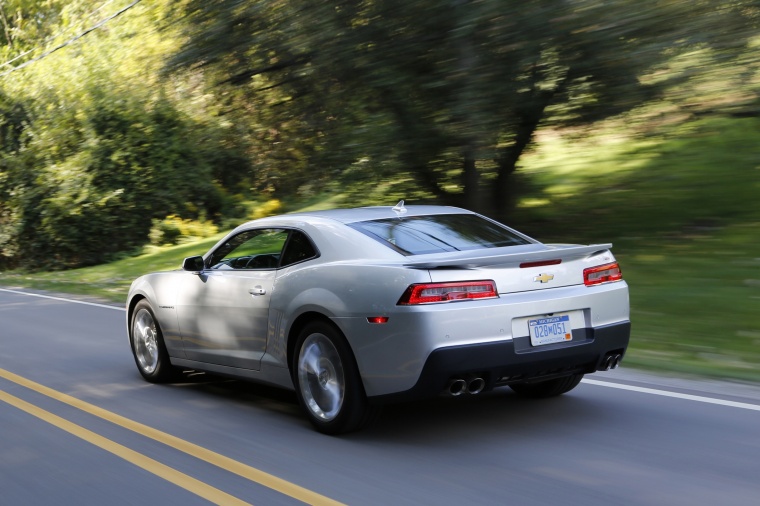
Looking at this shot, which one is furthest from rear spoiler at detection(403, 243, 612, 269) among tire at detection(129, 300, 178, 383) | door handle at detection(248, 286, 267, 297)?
tire at detection(129, 300, 178, 383)

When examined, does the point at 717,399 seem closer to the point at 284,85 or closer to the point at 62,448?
the point at 62,448

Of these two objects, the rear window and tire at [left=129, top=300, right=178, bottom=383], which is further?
tire at [left=129, top=300, right=178, bottom=383]

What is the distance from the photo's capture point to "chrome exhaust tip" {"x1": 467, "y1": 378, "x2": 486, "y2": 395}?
5.50 m

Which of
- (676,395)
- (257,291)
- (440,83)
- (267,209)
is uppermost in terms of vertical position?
(440,83)

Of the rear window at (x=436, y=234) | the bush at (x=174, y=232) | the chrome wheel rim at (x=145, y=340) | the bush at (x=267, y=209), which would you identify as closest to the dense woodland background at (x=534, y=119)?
the rear window at (x=436, y=234)

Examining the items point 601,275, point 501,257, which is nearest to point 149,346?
point 501,257

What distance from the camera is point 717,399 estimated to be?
6.68 meters

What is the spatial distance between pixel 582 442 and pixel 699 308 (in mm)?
5150

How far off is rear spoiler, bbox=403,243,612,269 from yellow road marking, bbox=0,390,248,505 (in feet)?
5.44

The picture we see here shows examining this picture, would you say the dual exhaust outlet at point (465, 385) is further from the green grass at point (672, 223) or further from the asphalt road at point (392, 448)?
the green grass at point (672, 223)

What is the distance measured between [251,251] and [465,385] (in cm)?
227

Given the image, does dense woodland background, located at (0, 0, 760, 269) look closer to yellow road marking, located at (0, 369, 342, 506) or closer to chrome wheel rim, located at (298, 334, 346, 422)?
yellow road marking, located at (0, 369, 342, 506)

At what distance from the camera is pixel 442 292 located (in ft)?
17.7

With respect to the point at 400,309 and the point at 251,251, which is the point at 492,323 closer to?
the point at 400,309
